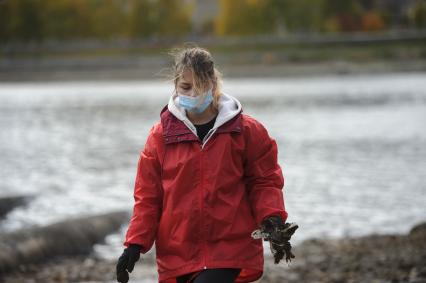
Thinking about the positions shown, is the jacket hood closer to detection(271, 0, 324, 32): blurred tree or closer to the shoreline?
the shoreline

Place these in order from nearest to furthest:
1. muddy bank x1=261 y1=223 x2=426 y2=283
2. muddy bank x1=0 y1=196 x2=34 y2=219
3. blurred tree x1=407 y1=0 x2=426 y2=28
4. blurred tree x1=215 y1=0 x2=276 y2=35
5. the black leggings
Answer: the black leggings, muddy bank x1=261 y1=223 x2=426 y2=283, muddy bank x1=0 y1=196 x2=34 y2=219, blurred tree x1=407 y1=0 x2=426 y2=28, blurred tree x1=215 y1=0 x2=276 y2=35

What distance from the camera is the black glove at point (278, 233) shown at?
522cm

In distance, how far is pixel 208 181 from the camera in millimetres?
5309

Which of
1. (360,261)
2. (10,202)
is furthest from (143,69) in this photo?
(360,261)

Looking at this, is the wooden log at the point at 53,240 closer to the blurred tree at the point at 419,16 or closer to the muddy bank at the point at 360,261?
the muddy bank at the point at 360,261

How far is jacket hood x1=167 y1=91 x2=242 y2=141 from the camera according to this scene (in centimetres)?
534

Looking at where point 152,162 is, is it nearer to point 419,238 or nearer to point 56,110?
point 419,238

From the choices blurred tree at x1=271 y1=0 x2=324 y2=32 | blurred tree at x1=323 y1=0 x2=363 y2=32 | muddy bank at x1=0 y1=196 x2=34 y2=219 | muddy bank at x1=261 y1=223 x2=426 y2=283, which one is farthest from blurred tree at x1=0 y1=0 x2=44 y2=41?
muddy bank at x1=261 y1=223 x2=426 y2=283

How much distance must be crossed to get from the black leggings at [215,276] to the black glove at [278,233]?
10.4 inches

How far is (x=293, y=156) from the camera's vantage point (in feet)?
82.2

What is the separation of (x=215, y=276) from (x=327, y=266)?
5.31 meters

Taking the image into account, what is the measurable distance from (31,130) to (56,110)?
13710 mm

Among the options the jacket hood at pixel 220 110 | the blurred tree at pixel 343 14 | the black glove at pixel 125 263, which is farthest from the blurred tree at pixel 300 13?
the black glove at pixel 125 263

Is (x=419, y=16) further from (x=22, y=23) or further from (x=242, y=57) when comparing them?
(x=22, y=23)
